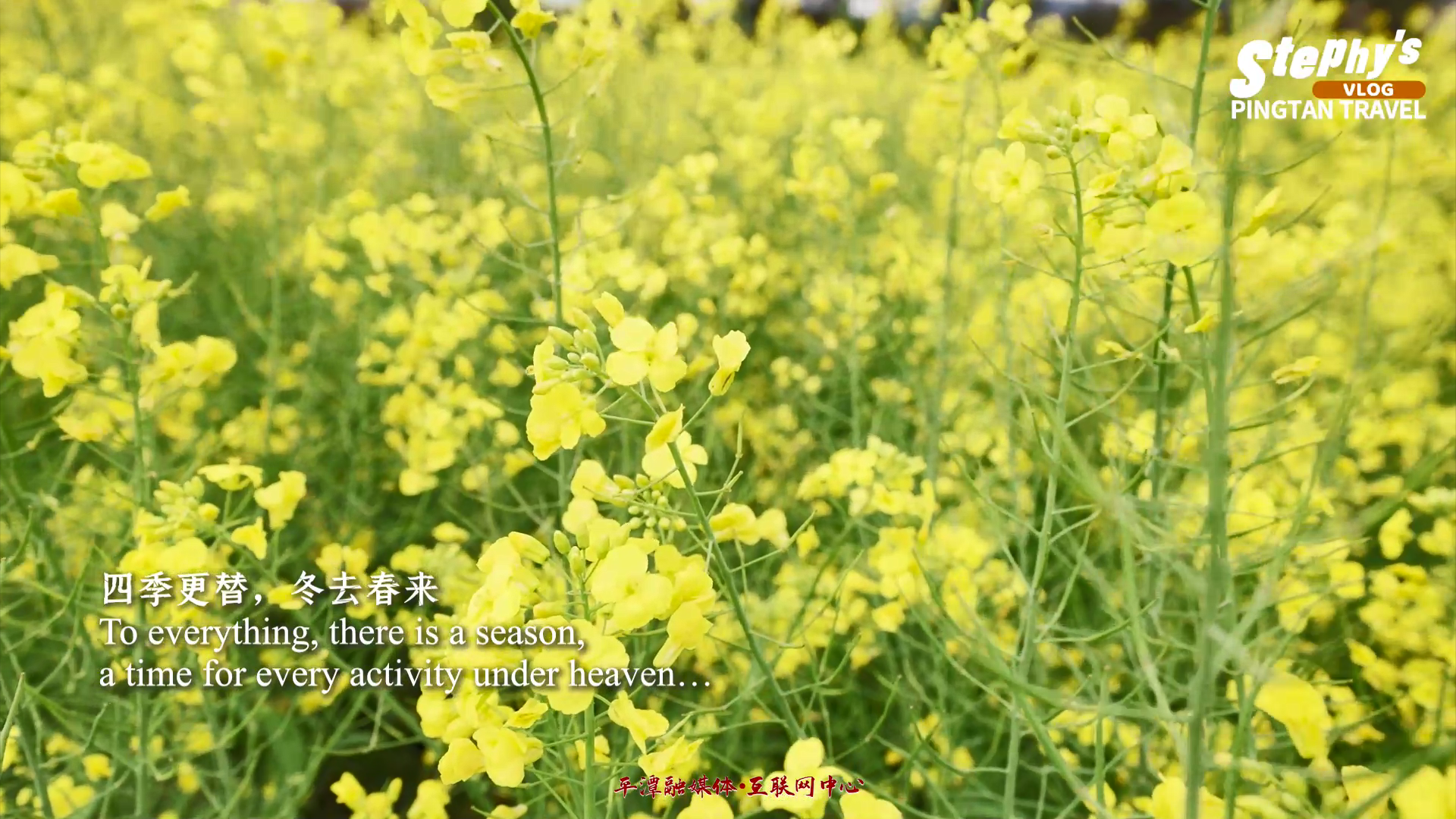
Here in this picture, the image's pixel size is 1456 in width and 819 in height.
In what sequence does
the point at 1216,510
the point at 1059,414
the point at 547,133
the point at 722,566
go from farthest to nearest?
the point at 547,133
the point at 1059,414
the point at 722,566
the point at 1216,510

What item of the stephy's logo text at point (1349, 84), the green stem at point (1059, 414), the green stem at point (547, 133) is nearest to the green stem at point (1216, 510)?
the green stem at point (1059, 414)

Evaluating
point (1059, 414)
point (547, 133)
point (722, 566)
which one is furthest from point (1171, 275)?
point (547, 133)

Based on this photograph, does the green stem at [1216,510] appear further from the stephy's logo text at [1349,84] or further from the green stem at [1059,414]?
the stephy's logo text at [1349,84]

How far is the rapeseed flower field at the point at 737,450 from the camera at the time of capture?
33.7 inches

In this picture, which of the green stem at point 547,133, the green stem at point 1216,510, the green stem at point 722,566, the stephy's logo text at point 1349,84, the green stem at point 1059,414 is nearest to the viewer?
the green stem at point 1216,510

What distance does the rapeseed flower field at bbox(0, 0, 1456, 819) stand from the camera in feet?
2.81

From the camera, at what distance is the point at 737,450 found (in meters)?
0.99

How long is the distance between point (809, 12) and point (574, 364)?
1027 centimetres

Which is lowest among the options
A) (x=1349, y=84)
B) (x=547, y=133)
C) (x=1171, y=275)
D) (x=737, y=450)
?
(x=737, y=450)

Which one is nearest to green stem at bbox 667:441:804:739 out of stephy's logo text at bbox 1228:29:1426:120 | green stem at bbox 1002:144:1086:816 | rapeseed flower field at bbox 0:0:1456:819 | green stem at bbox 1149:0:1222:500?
rapeseed flower field at bbox 0:0:1456:819

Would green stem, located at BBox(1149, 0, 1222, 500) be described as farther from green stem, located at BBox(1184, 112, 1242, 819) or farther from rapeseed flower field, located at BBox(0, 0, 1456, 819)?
green stem, located at BBox(1184, 112, 1242, 819)

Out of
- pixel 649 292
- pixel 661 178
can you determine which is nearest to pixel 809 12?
pixel 661 178

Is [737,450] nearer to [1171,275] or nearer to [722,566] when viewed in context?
[722,566]

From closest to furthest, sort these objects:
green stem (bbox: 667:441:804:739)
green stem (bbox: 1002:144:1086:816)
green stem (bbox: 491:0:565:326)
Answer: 1. green stem (bbox: 667:441:804:739)
2. green stem (bbox: 1002:144:1086:816)
3. green stem (bbox: 491:0:565:326)
